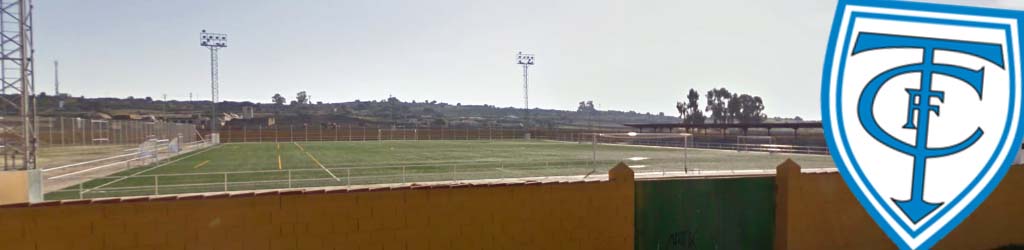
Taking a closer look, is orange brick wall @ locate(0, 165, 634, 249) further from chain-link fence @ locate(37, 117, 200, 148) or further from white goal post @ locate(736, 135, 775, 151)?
white goal post @ locate(736, 135, 775, 151)

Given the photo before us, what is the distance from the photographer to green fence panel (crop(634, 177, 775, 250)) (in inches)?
258

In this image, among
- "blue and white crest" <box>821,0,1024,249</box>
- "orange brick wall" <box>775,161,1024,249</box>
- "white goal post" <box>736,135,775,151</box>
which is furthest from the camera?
"white goal post" <box>736,135,775,151</box>

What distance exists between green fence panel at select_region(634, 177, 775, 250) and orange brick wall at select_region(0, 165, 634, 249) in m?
0.27

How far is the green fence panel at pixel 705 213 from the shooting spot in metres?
6.55

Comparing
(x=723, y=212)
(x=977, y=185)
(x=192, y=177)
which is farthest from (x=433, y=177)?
(x=977, y=185)

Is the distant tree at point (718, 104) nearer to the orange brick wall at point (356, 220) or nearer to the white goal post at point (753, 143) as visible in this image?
the white goal post at point (753, 143)

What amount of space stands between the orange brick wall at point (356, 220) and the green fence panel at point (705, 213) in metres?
0.27

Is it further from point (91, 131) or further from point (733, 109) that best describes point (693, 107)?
point (91, 131)

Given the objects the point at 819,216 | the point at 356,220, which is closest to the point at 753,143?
the point at 819,216

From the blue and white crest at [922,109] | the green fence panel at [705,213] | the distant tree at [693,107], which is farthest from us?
the distant tree at [693,107]

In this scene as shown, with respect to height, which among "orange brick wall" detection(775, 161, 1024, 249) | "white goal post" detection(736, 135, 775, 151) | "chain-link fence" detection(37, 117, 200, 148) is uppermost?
"chain-link fence" detection(37, 117, 200, 148)

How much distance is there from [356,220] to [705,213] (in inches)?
159

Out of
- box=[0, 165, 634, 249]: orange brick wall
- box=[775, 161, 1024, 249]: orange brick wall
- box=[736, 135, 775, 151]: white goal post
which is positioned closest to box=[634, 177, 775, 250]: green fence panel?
box=[775, 161, 1024, 249]: orange brick wall

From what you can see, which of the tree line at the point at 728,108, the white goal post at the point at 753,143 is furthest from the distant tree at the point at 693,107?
the white goal post at the point at 753,143
